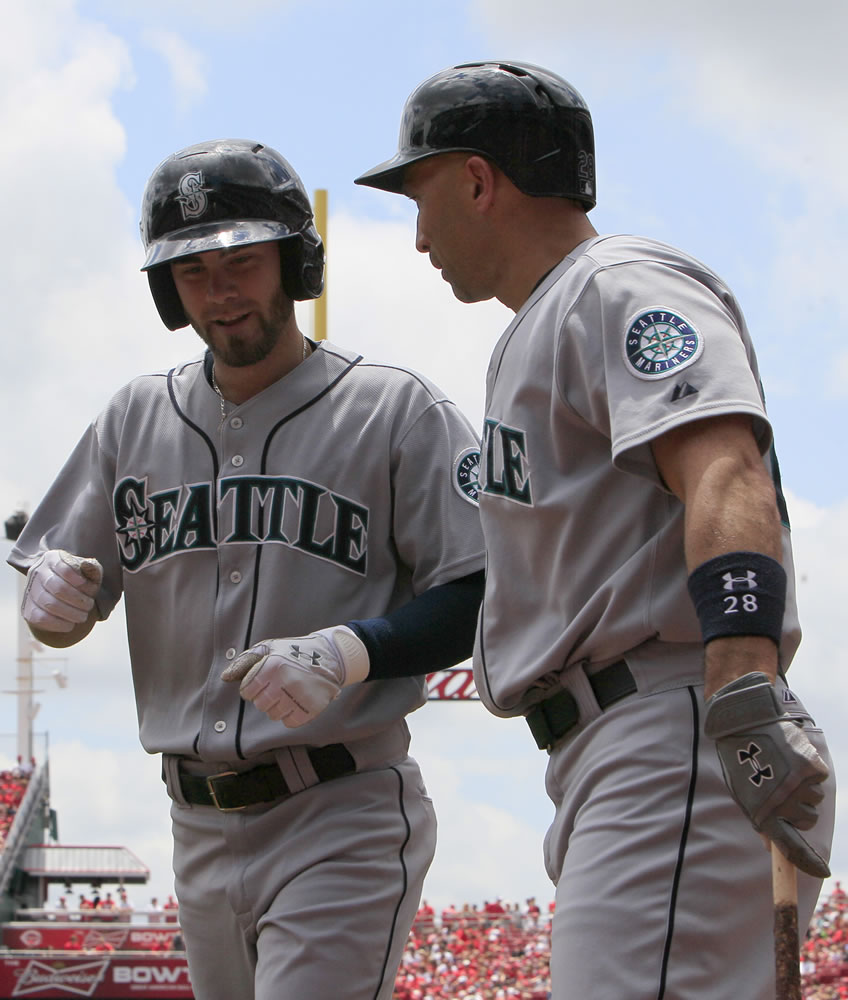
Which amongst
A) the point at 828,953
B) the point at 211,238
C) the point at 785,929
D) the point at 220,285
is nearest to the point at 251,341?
the point at 220,285

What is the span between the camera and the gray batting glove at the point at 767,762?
7.38 feet

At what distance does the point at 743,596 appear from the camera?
231cm

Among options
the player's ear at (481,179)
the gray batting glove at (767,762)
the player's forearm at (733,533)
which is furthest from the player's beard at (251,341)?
the gray batting glove at (767,762)

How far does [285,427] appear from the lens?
3842mm

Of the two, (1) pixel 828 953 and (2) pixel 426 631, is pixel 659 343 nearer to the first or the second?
(2) pixel 426 631

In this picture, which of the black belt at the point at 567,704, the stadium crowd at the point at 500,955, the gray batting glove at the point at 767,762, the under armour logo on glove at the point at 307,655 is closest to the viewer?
the gray batting glove at the point at 767,762

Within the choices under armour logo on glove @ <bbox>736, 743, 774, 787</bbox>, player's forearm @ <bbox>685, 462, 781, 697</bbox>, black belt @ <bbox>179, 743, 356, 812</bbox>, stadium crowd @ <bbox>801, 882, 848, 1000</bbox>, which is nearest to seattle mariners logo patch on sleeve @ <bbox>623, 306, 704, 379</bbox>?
player's forearm @ <bbox>685, 462, 781, 697</bbox>

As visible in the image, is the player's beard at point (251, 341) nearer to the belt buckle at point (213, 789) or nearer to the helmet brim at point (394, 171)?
the helmet brim at point (394, 171)

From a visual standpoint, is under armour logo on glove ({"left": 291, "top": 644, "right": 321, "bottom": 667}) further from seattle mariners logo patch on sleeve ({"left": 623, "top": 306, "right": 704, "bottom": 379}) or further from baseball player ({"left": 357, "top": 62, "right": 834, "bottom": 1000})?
seattle mariners logo patch on sleeve ({"left": 623, "top": 306, "right": 704, "bottom": 379})

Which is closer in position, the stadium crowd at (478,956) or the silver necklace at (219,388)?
the silver necklace at (219,388)

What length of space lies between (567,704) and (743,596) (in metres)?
0.57

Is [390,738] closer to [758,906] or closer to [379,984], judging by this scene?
[379,984]

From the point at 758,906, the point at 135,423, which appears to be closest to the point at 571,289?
the point at 758,906

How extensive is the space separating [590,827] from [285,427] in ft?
5.13
